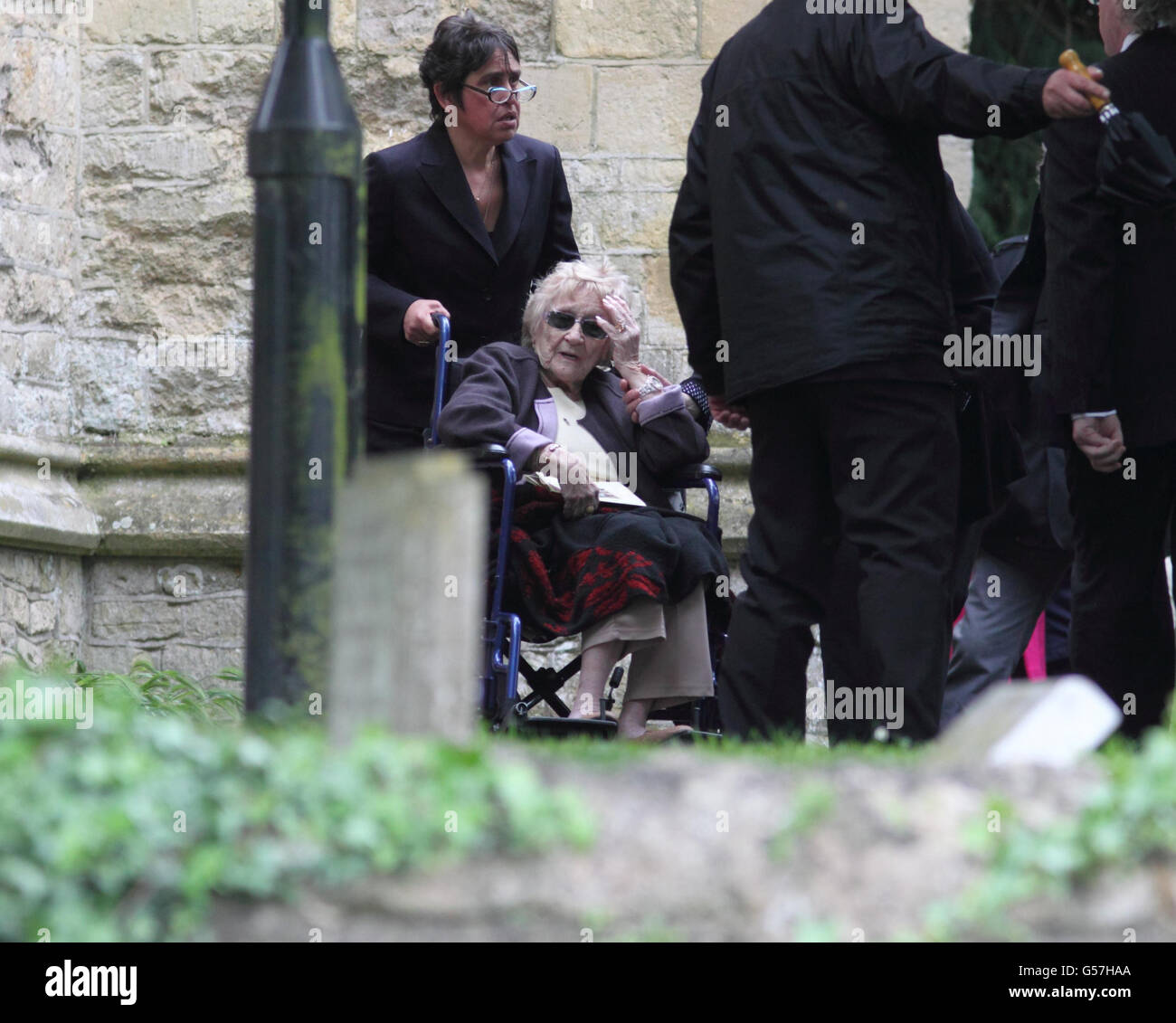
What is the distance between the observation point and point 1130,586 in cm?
403

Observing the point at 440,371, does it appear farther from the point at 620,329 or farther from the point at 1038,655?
the point at 1038,655

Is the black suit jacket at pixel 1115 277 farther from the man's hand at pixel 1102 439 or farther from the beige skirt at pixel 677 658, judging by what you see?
the beige skirt at pixel 677 658

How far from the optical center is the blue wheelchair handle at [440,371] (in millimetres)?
5066

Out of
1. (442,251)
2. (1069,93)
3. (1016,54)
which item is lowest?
(442,251)

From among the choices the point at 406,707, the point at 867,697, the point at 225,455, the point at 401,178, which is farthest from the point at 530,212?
the point at 406,707

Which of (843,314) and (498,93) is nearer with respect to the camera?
(843,314)

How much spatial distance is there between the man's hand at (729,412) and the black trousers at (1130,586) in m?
0.76

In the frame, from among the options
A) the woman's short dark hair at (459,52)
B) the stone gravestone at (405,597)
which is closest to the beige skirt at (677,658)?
the woman's short dark hair at (459,52)

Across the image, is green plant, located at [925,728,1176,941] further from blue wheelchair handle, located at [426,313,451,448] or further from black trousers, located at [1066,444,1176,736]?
blue wheelchair handle, located at [426,313,451,448]

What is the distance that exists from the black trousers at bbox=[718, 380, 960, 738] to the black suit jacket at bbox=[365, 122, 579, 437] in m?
1.46

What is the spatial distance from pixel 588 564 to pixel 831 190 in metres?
1.39

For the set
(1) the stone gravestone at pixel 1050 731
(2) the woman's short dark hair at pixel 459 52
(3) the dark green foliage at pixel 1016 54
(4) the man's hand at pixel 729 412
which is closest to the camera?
(1) the stone gravestone at pixel 1050 731

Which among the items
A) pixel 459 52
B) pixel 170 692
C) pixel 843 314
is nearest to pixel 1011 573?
pixel 843 314

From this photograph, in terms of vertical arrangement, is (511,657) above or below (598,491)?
below
